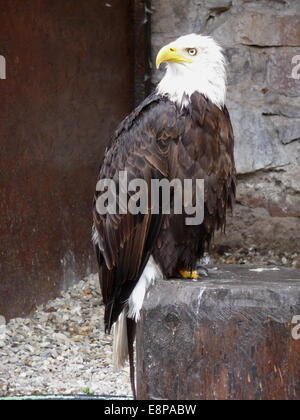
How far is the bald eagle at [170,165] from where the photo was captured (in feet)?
13.1

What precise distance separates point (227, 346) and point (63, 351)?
1975 millimetres

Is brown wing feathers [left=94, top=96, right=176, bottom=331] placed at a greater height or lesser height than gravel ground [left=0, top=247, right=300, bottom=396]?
greater

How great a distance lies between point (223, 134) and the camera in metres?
4.08

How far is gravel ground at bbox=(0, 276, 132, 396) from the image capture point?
488 centimetres

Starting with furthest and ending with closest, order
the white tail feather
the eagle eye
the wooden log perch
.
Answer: the white tail feather, the eagle eye, the wooden log perch

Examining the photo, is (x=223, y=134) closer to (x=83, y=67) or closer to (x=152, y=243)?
(x=152, y=243)

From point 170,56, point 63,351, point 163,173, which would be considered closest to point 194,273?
point 163,173

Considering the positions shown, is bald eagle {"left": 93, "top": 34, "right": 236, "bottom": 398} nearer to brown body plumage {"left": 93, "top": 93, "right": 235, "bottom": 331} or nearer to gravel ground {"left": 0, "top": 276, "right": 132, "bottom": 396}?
Answer: brown body plumage {"left": 93, "top": 93, "right": 235, "bottom": 331}

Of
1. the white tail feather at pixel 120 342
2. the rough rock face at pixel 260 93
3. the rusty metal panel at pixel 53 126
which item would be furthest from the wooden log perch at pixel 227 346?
the rough rock face at pixel 260 93

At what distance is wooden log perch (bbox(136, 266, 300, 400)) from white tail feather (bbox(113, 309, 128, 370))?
2.39 ft

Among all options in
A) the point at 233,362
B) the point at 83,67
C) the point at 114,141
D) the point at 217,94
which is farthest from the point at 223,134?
the point at 83,67

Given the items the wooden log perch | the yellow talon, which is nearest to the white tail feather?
the yellow talon

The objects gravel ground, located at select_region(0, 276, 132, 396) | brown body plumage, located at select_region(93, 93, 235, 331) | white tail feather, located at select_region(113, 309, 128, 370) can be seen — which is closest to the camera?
brown body plumage, located at select_region(93, 93, 235, 331)

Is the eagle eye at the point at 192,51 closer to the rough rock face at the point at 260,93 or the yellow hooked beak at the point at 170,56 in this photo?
the yellow hooked beak at the point at 170,56
